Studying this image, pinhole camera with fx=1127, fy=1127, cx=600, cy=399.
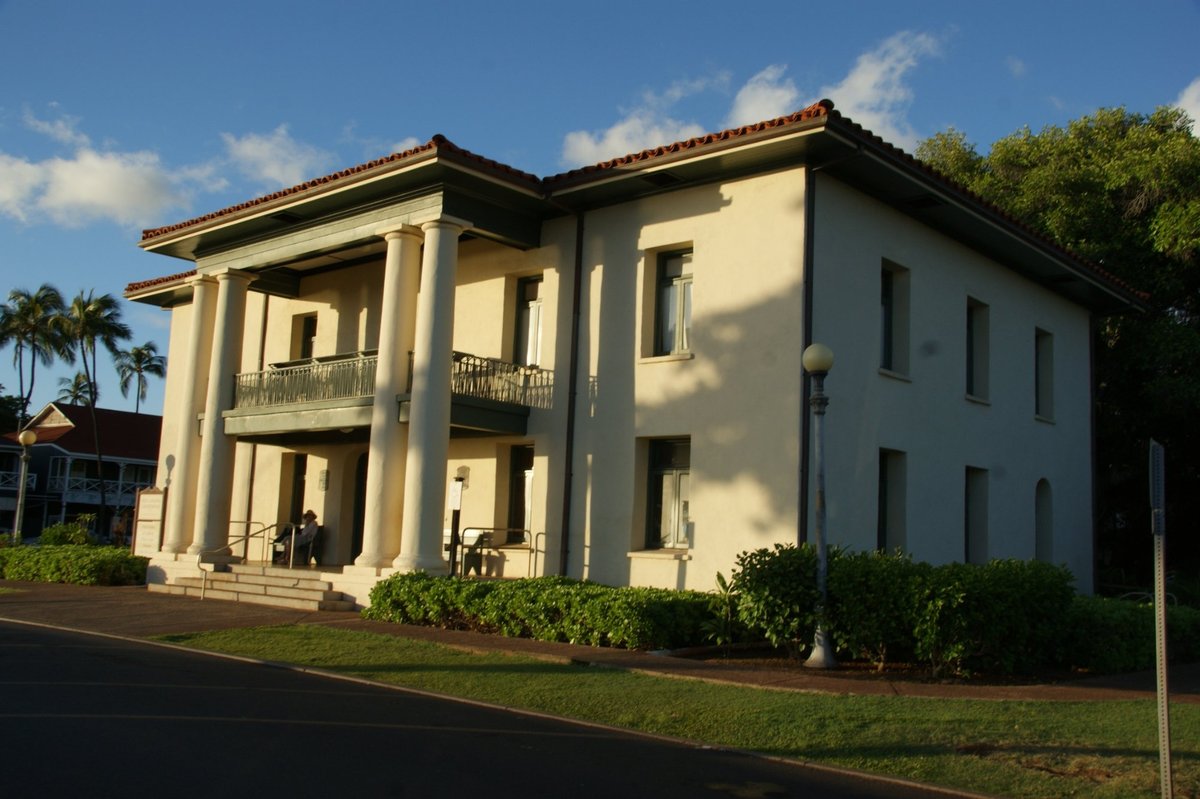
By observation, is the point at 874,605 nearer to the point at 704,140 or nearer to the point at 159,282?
the point at 704,140

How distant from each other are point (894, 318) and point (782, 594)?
23.3 ft

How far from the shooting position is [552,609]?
1457 centimetres

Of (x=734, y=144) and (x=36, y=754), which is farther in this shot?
(x=734, y=144)

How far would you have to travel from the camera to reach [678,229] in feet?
57.2

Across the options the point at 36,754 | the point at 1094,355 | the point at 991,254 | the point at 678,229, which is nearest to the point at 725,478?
the point at 678,229

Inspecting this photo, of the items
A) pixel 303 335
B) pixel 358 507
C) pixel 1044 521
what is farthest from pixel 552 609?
pixel 1044 521

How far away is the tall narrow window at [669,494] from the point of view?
17.2 meters

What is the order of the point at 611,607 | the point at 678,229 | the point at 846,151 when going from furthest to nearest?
1. the point at 678,229
2. the point at 846,151
3. the point at 611,607

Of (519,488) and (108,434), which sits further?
(108,434)

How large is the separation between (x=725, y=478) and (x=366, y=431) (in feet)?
26.2

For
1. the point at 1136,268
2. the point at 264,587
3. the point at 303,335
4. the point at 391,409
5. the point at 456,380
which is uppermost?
the point at 1136,268

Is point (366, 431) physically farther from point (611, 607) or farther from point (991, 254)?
point (991, 254)

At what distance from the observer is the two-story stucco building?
1627cm

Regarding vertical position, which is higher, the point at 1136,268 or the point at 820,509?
the point at 1136,268
